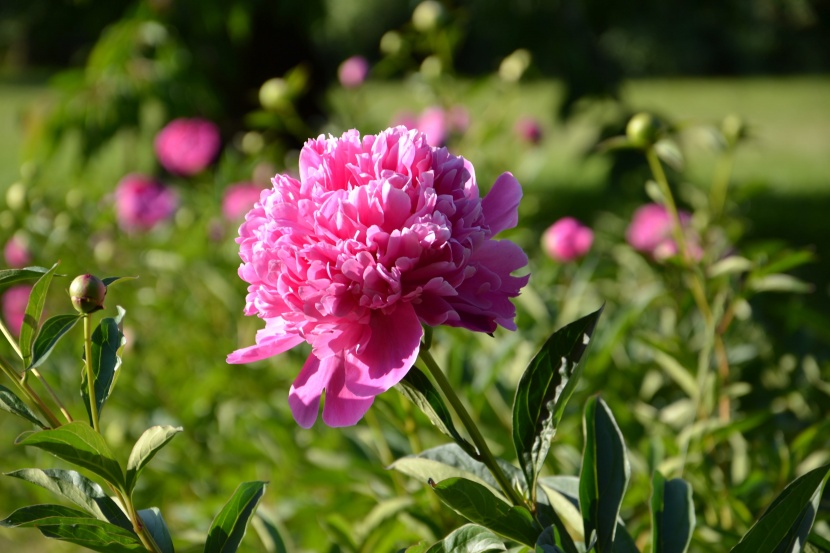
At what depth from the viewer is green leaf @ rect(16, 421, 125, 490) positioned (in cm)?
40

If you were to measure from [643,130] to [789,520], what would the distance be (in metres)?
0.37

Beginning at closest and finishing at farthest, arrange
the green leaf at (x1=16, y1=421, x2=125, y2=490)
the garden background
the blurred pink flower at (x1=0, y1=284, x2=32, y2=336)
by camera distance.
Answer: the green leaf at (x1=16, y1=421, x2=125, y2=490)
the garden background
the blurred pink flower at (x1=0, y1=284, x2=32, y2=336)

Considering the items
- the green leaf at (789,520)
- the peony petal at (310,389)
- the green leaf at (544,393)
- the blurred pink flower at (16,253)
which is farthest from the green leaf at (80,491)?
the blurred pink flower at (16,253)

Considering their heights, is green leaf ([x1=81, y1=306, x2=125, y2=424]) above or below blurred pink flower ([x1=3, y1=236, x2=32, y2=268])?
above

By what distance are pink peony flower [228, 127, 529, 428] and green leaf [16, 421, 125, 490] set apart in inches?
3.1

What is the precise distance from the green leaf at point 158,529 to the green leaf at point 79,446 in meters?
0.05

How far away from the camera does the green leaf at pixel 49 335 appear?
0.43m

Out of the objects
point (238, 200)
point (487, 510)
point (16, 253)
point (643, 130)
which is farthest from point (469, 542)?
point (238, 200)

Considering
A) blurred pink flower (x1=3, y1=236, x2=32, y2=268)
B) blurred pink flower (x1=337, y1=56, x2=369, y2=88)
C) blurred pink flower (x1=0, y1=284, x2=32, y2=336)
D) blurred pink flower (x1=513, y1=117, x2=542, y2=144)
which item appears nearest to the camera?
blurred pink flower (x1=3, y1=236, x2=32, y2=268)

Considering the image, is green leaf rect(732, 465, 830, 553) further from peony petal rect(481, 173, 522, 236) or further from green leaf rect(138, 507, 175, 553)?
green leaf rect(138, 507, 175, 553)

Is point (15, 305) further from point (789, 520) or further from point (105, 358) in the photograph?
point (789, 520)

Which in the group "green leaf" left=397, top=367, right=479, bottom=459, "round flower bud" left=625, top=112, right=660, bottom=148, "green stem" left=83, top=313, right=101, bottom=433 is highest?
"green stem" left=83, top=313, right=101, bottom=433

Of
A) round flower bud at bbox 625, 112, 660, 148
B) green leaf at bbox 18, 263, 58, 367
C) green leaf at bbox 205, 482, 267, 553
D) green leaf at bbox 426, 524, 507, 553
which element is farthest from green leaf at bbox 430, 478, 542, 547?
round flower bud at bbox 625, 112, 660, 148

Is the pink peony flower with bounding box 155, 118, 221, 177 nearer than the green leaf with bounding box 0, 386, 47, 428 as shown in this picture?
No
